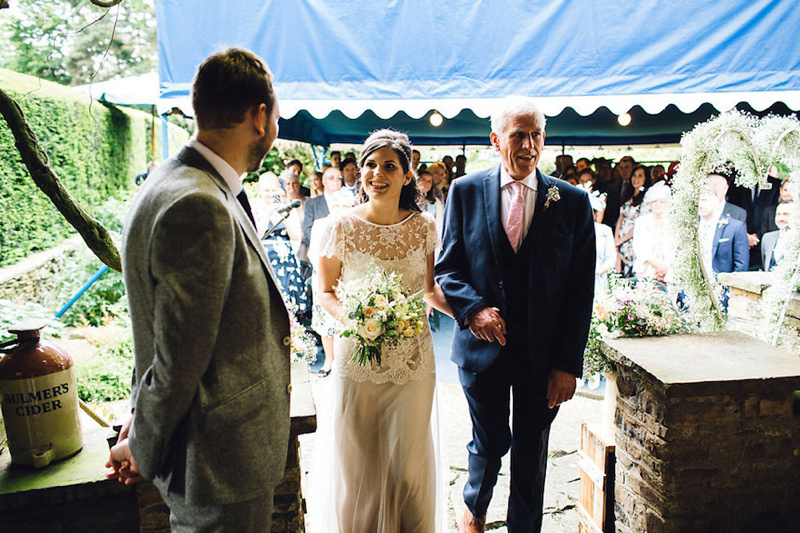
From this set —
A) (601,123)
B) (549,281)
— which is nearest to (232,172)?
(549,281)

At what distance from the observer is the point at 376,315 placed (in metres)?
2.26

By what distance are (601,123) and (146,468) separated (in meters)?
8.68

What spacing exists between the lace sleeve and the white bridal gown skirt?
0.64 meters

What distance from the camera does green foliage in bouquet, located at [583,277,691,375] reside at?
2844 millimetres

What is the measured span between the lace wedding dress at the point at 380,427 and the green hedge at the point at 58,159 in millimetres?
5169

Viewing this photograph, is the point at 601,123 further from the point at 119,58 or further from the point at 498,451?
the point at 119,58

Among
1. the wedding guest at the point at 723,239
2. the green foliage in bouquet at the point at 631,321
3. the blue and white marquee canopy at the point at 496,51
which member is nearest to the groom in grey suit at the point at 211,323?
the green foliage in bouquet at the point at 631,321

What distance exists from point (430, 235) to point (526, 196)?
Answer: 517mm

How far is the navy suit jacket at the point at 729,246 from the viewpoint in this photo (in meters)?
5.20

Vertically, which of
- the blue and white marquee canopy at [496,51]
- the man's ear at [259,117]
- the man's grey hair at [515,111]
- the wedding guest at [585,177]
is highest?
the blue and white marquee canopy at [496,51]

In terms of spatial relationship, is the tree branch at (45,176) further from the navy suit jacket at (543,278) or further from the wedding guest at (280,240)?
the wedding guest at (280,240)

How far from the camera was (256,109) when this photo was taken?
1.42 metres

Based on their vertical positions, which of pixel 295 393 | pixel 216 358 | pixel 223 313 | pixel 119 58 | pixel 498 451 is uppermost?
pixel 119 58

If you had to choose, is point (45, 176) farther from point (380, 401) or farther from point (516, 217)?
point (516, 217)
